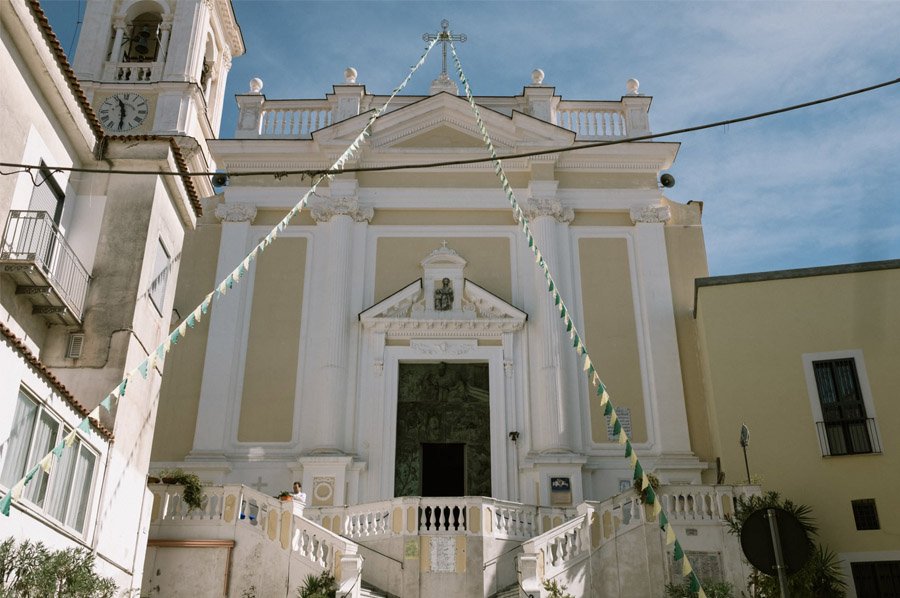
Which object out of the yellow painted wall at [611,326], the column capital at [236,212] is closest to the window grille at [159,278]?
the column capital at [236,212]

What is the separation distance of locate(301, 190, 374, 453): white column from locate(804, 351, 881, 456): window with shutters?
1046 cm

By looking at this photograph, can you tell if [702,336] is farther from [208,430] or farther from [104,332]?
[104,332]

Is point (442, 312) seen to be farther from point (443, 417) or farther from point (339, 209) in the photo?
point (339, 209)

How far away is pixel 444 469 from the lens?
23.0 meters

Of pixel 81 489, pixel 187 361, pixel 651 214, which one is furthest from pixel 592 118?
pixel 81 489

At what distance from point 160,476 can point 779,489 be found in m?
11.8

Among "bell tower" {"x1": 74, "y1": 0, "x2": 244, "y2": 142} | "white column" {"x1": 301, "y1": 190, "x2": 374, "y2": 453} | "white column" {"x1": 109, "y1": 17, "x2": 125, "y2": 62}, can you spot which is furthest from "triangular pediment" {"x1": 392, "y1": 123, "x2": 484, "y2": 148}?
"white column" {"x1": 109, "y1": 17, "x2": 125, "y2": 62}

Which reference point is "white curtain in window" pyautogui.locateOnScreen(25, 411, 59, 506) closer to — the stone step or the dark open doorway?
the stone step

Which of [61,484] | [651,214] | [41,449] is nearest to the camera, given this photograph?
[41,449]

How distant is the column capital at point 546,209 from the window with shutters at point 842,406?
7853 millimetres

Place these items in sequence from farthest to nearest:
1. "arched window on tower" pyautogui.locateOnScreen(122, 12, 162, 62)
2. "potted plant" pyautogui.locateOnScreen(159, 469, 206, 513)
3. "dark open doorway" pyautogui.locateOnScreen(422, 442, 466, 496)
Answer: "arched window on tower" pyautogui.locateOnScreen(122, 12, 162, 62) < "dark open doorway" pyautogui.locateOnScreen(422, 442, 466, 496) < "potted plant" pyautogui.locateOnScreen(159, 469, 206, 513)

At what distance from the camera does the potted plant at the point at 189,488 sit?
17141 mm

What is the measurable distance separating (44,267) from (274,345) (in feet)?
33.2

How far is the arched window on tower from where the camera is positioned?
31.1m
